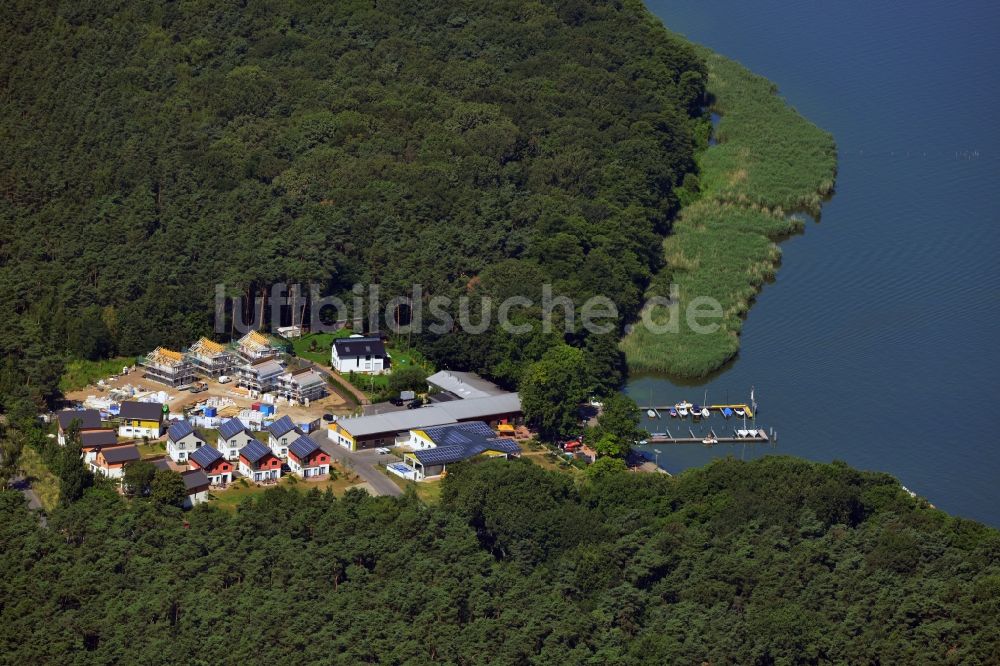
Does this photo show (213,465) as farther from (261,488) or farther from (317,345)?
(317,345)

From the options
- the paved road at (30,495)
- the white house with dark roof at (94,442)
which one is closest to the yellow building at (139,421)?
the white house with dark roof at (94,442)

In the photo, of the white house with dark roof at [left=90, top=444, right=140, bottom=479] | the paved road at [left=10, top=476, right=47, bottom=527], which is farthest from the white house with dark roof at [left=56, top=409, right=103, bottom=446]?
the paved road at [left=10, top=476, right=47, bottom=527]

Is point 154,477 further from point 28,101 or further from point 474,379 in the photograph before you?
point 28,101

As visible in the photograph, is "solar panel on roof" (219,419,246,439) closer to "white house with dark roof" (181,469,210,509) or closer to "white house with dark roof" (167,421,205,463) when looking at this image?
"white house with dark roof" (167,421,205,463)

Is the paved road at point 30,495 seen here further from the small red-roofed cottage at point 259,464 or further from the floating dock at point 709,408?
the floating dock at point 709,408

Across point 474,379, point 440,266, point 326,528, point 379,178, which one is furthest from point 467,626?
point 379,178

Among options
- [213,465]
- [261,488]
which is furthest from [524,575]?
[213,465]
